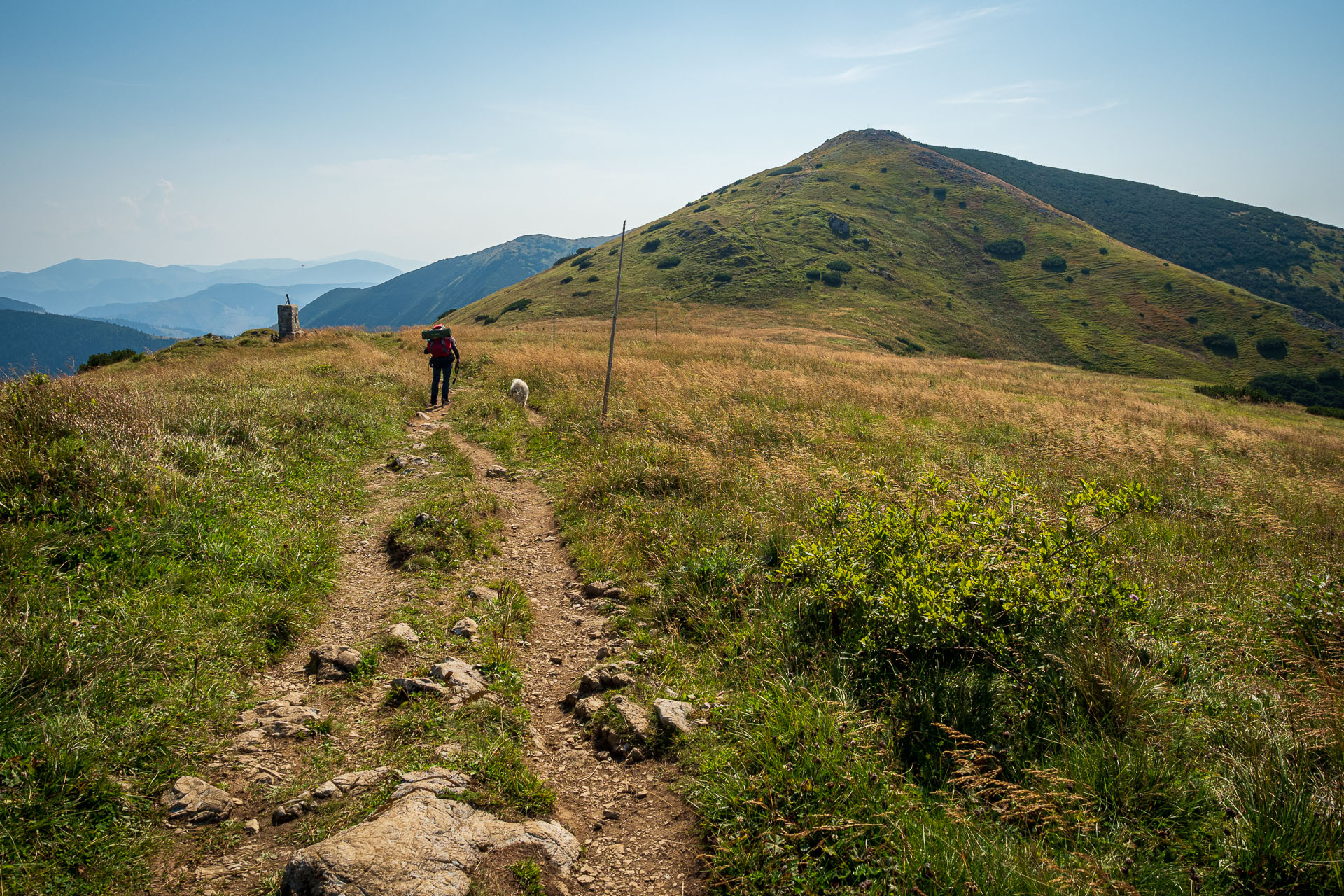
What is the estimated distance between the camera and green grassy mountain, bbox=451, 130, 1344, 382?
60.8 metres

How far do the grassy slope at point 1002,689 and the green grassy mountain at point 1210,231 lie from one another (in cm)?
12051

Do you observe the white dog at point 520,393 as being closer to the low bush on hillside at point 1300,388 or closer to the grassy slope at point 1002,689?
the grassy slope at point 1002,689

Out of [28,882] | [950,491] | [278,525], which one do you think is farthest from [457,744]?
[950,491]

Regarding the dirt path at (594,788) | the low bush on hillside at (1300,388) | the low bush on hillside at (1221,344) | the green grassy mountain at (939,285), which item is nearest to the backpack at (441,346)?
the dirt path at (594,788)

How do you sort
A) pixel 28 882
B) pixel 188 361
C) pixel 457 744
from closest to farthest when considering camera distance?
pixel 28 882 < pixel 457 744 < pixel 188 361

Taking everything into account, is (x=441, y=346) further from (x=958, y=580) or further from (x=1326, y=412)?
(x=1326, y=412)

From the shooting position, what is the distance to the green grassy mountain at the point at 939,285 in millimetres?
60750

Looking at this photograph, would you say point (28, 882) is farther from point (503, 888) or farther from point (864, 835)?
point (864, 835)

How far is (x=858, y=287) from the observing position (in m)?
68.4

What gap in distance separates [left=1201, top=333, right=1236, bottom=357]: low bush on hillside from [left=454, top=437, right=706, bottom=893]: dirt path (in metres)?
86.0

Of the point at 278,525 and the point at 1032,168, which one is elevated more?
the point at 1032,168

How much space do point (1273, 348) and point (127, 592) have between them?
3685 inches

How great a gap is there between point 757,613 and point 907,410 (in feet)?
38.0

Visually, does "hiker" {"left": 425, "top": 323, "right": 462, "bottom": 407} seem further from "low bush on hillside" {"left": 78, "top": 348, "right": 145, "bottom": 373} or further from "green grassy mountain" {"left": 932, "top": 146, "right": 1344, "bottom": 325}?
"green grassy mountain" {"left": 932, "top": 146, "right": 1344, "bottom": 325}
